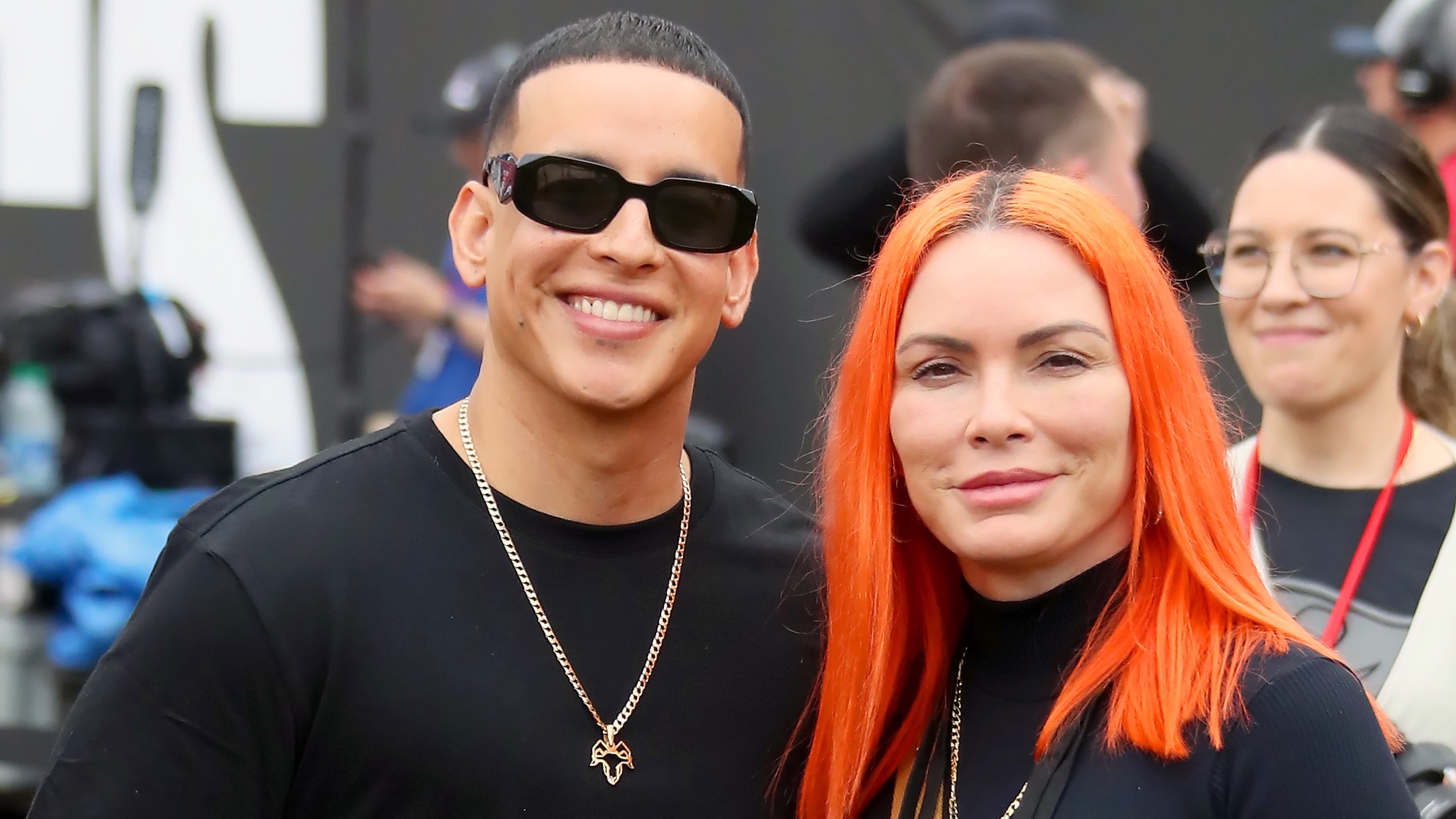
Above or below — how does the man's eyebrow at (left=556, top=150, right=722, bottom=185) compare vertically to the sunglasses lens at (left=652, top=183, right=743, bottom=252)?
above

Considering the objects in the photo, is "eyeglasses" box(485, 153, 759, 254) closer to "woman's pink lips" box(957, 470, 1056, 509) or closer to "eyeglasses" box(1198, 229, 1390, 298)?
"woman's pink lips" box(957, 470, 1056, 509)

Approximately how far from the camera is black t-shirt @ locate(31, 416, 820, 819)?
1.76 metres

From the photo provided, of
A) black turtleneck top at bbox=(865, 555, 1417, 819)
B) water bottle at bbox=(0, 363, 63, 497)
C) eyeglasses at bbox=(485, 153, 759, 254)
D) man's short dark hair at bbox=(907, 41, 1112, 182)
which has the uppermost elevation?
man's short dark hair at bbox=(907, 41, 1112, 182)

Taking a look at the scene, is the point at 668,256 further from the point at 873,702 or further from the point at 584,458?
the point at 873,702

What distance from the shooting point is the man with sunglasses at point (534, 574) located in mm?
1780

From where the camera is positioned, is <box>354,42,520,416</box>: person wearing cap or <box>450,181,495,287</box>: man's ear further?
<box>354,42,520,416</box>: person wearing cap

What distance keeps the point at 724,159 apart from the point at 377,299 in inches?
122

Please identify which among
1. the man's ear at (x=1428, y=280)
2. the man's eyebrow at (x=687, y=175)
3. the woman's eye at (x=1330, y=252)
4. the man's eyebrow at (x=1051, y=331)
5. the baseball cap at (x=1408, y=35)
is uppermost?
the baseball cap at (x=1408, y=35)

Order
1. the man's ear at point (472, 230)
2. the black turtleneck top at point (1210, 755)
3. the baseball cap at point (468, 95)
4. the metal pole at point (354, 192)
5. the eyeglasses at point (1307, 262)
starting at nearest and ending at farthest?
the black turtleneck top at point (1210, 755) → the man's ear at point (472, 230) → the eyeglasses at point (1307, 262) → the baseball cap at point (468, 95) → the metal pole at point (354, 192)

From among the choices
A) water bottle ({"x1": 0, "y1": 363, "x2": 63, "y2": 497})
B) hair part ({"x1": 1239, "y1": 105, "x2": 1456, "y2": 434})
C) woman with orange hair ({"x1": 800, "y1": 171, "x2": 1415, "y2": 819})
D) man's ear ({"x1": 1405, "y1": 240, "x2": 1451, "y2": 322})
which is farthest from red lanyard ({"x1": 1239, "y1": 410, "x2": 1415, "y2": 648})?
water bottle ({"x1": 0, "y1": 363, "x2": 63, "y2": 497})

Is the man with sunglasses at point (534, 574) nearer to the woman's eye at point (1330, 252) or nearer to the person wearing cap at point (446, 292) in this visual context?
the woman's eye at point (1330, 252)

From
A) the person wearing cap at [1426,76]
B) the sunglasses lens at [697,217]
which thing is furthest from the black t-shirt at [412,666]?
the person wearing cap at [1426,76]

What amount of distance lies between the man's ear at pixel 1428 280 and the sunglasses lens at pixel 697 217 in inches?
55.6

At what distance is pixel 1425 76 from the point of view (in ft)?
12.6
